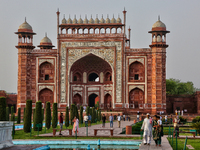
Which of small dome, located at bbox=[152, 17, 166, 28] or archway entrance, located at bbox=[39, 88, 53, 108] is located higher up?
small dome, located at bbox=[152, 17, 166, 28]

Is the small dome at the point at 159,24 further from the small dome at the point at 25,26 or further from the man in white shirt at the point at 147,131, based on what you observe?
the man in white shirt at the point at 147,131

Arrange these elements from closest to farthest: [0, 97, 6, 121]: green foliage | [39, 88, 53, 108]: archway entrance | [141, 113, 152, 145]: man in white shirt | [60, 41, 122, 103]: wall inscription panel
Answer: [141, 113, 152, 145]: man in white shirt, [0, 97, 6, 121]: green foliage, [60, 41, 122, 103]: wall inscription panel, [39, 88, 53, 108]: archway entrance

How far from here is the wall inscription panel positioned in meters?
35.4

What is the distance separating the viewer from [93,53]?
35.6 meters

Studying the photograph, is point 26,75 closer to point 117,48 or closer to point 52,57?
point 52,57

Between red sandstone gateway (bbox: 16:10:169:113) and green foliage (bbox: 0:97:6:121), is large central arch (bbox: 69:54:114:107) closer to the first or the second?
red sandstone gateway (bbox: 16:10:169:113)

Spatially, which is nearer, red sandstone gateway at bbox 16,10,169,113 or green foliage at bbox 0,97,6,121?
green foliage at bbox 0,97,6,121

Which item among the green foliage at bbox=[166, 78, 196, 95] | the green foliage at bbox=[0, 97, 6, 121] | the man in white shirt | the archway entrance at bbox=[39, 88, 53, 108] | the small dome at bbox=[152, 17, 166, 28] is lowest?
the man in white shirt

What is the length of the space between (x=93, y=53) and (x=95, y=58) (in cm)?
147

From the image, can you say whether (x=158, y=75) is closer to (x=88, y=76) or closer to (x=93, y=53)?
(x=93, y=53)

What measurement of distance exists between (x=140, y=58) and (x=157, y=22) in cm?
364

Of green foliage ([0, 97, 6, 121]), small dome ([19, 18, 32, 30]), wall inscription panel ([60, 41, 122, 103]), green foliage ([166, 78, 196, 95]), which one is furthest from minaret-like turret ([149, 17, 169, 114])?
green foliage ([0, 97, 6, 121])

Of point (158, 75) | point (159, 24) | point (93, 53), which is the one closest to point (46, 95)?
point (93, 53)

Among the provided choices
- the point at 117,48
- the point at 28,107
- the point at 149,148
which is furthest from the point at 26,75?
the point at 149,148
